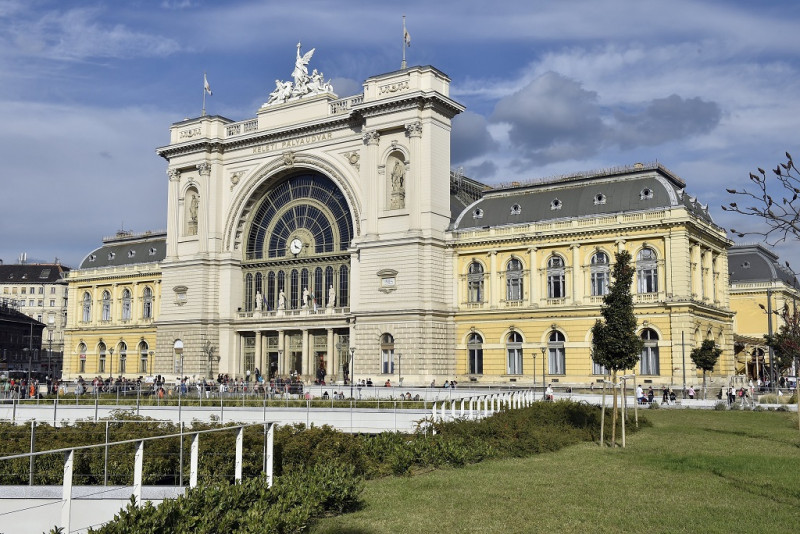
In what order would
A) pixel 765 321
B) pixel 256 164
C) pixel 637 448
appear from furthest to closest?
pixel 765 321 → pixel 256 164 → pixel 637 448

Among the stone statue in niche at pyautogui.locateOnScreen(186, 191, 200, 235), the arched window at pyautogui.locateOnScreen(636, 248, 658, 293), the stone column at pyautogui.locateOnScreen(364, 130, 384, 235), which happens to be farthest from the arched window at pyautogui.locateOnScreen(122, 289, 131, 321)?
the arched window at pyautogui.locateOnScreen(636, 248, 658, 293)

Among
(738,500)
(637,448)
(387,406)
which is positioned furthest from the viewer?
(387,406)

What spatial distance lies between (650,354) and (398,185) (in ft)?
80.8

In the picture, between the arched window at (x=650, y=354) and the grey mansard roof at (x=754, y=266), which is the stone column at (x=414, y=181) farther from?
the grey mansard roof at (x=754, y=266)

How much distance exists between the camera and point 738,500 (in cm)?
1978

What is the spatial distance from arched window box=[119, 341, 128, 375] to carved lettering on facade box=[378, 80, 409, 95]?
43.9 metres

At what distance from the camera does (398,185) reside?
7381cm

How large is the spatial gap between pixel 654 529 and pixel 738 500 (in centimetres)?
388

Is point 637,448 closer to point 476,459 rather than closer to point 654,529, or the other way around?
point 476,459

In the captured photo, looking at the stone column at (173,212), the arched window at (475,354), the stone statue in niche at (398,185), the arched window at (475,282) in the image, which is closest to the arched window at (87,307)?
the stone column at (173,212)

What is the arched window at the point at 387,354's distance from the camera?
71938 millimetres

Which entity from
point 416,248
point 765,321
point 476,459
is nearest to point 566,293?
point 416,248

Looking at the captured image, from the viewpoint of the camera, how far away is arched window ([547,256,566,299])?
70.1 metres

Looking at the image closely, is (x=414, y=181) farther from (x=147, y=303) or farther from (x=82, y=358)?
(x=82, y=358)
